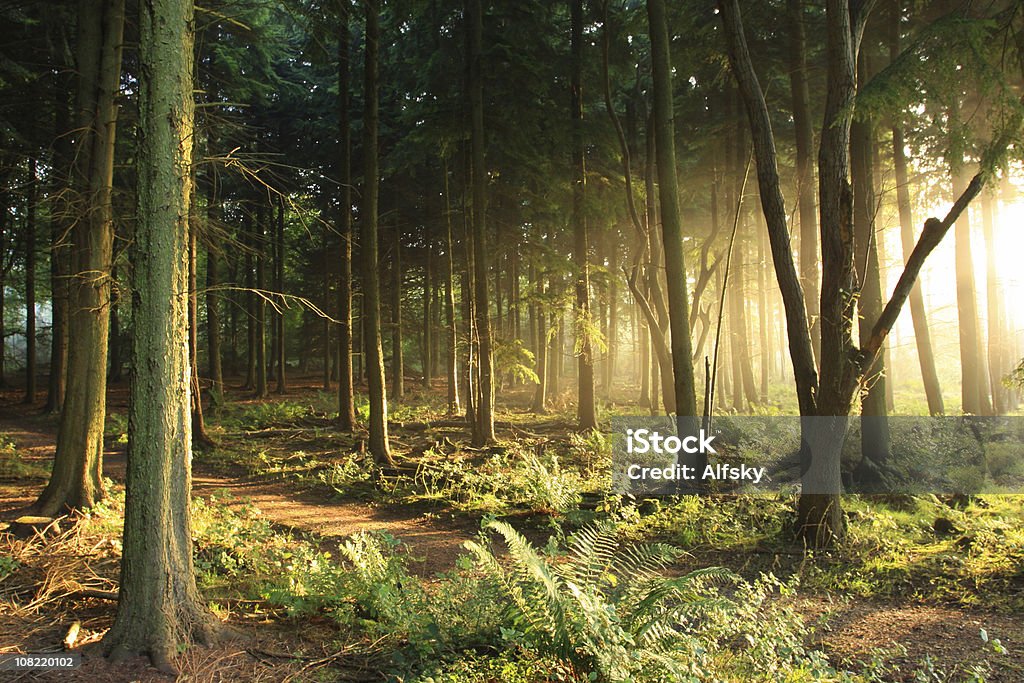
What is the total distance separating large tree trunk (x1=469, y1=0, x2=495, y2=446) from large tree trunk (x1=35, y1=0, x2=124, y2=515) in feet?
21.4

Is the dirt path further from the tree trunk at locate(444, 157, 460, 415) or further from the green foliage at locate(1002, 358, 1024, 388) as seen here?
the tree trunk at locate(444, 157, 460, 415)

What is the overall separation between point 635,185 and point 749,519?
915 cm

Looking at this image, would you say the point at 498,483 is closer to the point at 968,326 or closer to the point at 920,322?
the point at 920,322

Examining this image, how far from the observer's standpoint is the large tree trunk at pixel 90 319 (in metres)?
7.59

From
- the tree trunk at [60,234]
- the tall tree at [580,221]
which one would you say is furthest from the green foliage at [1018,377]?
the tree trunk at [60,234]

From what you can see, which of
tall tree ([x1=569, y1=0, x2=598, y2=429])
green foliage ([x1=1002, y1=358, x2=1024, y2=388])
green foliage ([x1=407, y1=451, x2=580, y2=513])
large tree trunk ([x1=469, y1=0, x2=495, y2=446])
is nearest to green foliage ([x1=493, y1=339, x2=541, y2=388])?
large tree trunk ([x1=469, y1=0, x2=495, y2=446])

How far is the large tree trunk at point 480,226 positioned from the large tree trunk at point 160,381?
8.61 metres

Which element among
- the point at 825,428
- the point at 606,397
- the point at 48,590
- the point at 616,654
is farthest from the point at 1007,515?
the point at 606,397

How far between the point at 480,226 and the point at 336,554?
7.48 m

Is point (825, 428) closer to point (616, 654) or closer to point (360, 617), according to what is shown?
point (616, 654)

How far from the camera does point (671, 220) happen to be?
32.7 ft

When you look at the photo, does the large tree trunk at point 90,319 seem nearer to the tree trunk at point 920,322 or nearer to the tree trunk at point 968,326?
the tree trunk at point 920,322

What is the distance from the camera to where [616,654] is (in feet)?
12.2

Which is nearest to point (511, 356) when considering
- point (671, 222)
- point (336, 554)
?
point (671, 222)
